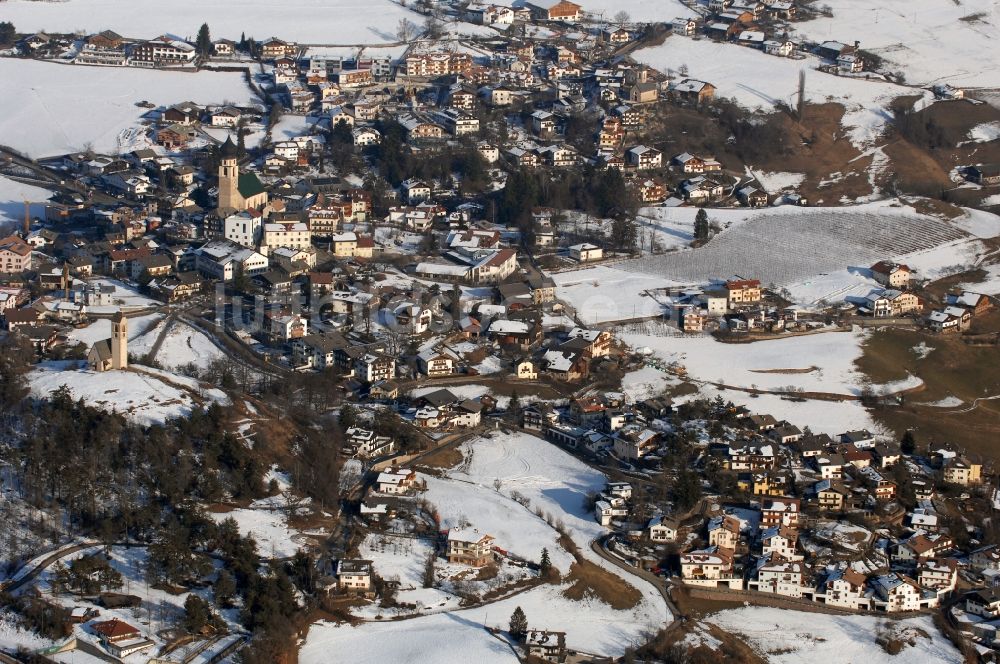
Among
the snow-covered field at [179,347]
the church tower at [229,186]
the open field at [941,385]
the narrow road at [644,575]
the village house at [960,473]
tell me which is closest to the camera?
the narrow road at [644,575]

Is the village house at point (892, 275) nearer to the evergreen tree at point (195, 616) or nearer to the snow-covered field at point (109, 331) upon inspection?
the snow-covered field at point (109, 331)

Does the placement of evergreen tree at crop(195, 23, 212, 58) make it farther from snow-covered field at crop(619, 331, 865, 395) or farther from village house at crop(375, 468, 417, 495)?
village house at crop(375, 468, 417, 495)

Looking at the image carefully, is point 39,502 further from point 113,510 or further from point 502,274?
point 502,274

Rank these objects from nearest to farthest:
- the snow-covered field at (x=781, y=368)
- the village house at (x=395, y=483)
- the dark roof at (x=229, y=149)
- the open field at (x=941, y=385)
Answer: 1. the village house at (x=395, y=483)
2. the open field at (x=941, y=385)
3. the snow-covered field at (x=781, y=368)
4. the dark roof at (x=229, y=149)

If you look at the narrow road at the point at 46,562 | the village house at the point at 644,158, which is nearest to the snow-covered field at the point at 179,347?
the narrow road at the point at 46,562

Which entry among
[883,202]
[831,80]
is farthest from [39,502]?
[831,80]

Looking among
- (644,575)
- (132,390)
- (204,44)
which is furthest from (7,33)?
(644,575)
